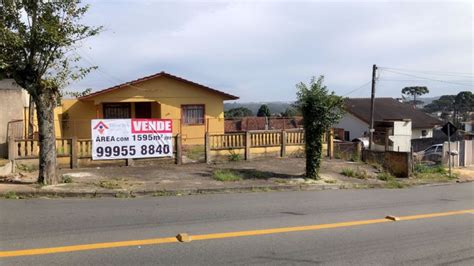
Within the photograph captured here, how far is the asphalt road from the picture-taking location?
5.92 m

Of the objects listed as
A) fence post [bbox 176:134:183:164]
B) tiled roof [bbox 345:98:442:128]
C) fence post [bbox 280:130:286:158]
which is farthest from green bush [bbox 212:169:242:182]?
tiled roof [bbox 345:98:442:128]

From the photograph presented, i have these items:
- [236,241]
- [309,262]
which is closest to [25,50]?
[236,241]

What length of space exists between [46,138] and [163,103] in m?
13.0

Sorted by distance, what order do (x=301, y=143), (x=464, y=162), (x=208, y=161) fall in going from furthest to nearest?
(x=464, y=162) → (x=301, y=143) → (x=208, y=161)

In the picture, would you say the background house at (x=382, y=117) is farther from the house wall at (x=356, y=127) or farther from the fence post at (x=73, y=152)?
the fence post at (x=73, y=152)

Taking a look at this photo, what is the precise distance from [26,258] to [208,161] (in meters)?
10.9

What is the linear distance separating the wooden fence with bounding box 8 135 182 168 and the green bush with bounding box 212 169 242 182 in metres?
3.03

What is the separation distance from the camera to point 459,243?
7.20m

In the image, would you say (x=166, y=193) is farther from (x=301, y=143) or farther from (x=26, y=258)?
(x=301, y=143)

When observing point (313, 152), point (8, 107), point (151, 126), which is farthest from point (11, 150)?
point (313, 152)

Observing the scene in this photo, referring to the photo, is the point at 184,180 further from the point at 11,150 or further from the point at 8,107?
the point at 8,107

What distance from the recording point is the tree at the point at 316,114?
1451 cm

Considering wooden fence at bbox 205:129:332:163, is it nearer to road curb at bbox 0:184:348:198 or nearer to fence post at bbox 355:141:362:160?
fence post at bbox 355:141:362:160

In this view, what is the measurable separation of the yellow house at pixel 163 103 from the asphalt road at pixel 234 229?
1343 centimetres
